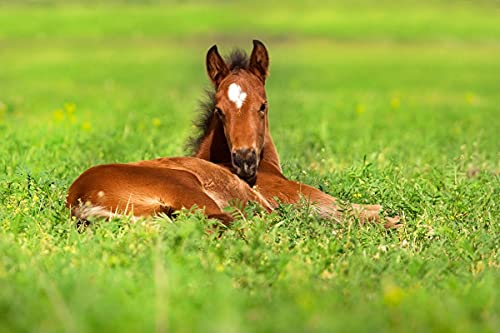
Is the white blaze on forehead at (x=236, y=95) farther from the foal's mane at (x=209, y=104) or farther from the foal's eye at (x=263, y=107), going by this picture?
the foal's mane at (x=209, y=104)

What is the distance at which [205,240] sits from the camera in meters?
5.30

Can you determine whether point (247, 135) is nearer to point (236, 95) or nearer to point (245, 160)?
point (245, 160)

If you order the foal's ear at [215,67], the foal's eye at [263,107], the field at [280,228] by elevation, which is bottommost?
the field at [280,228]

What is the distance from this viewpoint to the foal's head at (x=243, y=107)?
6.79 meters

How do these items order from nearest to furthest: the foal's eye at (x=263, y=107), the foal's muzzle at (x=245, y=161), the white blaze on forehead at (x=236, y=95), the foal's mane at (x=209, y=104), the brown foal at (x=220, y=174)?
1. the brown foal at (x=220, y=174)
2. the foal's muzzle at (x=245, y=161)
3. the white blaze on forehead at (x=236, y=95)
4. the foal's eye at (x=263, y=107)
5. the foal's mane at (x=209, y=104)

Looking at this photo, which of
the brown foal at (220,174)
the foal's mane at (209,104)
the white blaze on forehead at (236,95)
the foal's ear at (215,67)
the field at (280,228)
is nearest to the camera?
the field at (280,228)

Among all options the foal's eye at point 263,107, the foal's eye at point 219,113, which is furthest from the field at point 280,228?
the foal's eye at point 219,113

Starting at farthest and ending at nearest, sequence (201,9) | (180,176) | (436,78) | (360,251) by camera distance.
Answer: (201,9) < (436,78) < (180,176) < (360,251)

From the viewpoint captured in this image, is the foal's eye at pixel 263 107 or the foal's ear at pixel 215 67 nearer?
the foal's eye at pixel 263 107

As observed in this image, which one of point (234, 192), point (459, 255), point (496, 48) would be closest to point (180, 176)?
point (234, 192)

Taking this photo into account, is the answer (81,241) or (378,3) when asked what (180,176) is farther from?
(378,3)

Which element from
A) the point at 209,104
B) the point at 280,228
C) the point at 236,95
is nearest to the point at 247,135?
the point at 236,95

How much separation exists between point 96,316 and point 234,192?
3378 millimetres

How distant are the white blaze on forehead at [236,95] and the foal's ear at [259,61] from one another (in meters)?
0.48
